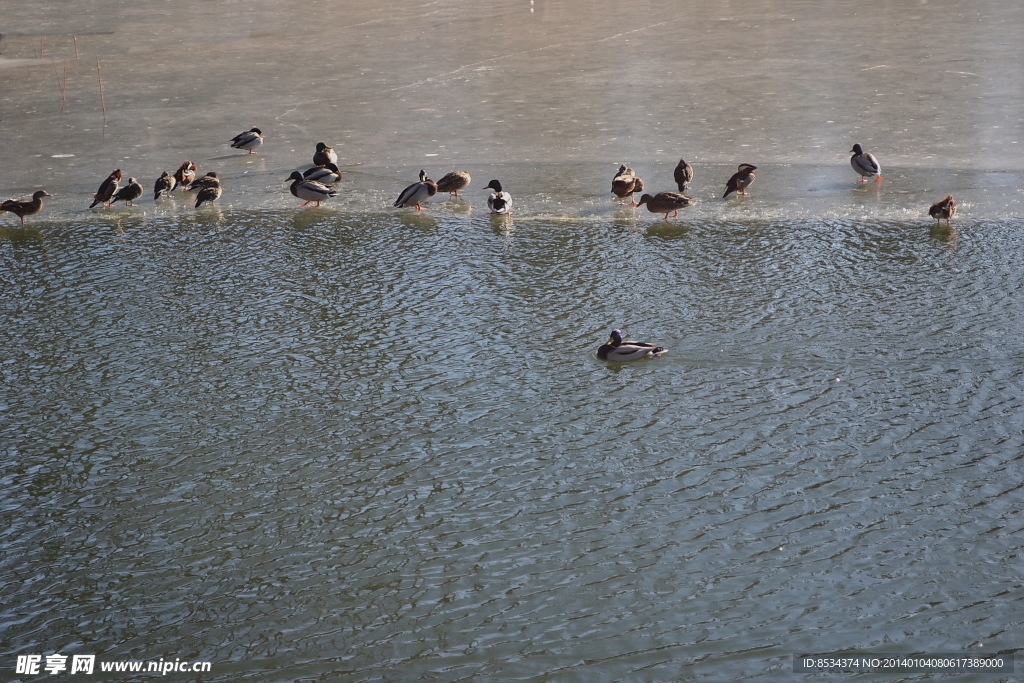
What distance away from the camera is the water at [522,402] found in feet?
15.3

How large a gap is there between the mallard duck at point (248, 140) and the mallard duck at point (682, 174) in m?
5.23

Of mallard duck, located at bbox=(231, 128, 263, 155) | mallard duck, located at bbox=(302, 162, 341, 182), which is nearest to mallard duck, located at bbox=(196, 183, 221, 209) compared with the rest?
mallard duck, located at bbox=(302, 162, 341, 182)

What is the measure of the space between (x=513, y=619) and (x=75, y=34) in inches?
776

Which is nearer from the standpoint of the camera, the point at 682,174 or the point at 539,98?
the point at 682,174

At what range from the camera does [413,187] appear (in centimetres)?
1074

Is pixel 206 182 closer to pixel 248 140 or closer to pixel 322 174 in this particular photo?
pixel 322 174

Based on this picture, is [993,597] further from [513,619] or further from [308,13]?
[308,13]

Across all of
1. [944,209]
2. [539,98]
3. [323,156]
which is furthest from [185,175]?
[944,209]

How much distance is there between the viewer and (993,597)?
15.3ft

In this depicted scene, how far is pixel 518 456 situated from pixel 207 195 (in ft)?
21.0

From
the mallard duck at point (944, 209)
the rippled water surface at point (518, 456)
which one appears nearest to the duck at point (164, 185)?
the rippled water surface at point (518, 456)

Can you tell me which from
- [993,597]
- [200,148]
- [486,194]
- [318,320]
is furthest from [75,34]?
[993,597]

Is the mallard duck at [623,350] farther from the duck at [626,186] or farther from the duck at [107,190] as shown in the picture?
the duck at [107,190]

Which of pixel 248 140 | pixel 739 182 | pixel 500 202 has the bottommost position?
pixel 500 202
